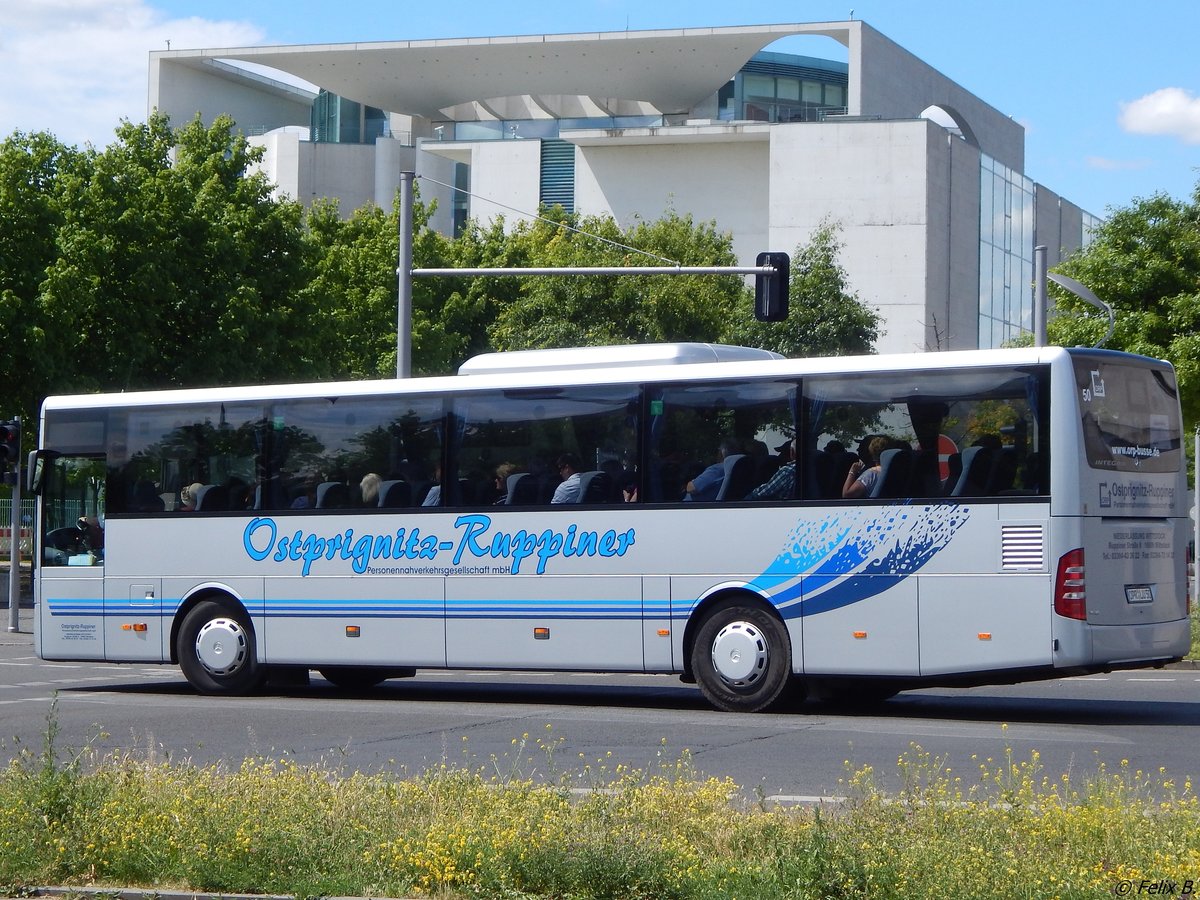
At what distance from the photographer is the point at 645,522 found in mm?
15234

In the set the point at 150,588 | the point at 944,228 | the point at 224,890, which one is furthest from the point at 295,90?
the point at 224,890

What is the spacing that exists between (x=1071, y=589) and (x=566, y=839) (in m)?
7.46

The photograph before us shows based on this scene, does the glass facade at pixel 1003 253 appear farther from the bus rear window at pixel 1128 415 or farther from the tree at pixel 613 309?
the bus rear window at pixel 1128 415

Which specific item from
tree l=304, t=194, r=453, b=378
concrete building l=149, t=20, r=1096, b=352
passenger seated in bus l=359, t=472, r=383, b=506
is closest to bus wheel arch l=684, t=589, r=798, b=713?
passenger seated in bus l=359, t=472, r=383, b=506

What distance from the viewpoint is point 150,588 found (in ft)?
57.7

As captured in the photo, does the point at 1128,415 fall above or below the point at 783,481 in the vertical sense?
above

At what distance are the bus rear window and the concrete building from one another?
157 ft

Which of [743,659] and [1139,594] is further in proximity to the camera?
[743,659]

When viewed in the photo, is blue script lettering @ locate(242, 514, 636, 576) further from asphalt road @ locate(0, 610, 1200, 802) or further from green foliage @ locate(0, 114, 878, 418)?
green foliage @ locate(0, 114, 878, 418)

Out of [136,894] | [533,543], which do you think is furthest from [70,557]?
[136,894]

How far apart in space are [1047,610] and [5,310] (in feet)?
84.9

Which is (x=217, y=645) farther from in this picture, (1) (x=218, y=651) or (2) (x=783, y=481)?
(2) (x=783, y=481)

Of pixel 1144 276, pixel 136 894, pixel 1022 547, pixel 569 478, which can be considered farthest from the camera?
pixel 1144 276

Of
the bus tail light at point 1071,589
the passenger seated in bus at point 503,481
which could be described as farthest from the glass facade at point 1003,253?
the bus tail light at point 1071,589
